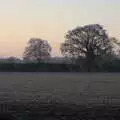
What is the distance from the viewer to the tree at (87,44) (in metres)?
118

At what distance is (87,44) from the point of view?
119 m

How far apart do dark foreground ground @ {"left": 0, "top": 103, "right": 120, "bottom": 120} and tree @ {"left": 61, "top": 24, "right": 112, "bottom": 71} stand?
96.5m

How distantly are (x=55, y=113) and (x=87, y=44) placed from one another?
100 m

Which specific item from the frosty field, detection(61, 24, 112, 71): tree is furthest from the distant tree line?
the frosty field

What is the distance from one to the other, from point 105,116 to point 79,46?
102 m

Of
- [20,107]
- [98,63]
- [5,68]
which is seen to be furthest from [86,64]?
[20,107]

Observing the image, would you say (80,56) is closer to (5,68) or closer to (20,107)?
(5,68)

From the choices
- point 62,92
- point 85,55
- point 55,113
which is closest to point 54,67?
point 85,55

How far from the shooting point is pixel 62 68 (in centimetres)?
11531

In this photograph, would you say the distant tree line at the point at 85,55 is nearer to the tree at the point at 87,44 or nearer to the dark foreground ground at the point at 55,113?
the tree at the point at 87,44

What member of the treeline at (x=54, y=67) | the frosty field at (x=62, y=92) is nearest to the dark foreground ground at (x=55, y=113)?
the frosty field at (x=62, y=92)

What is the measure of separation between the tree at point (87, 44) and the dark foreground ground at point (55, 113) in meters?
96.5

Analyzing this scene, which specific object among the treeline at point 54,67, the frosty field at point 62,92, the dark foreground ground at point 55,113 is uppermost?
the treeline at point 54,67

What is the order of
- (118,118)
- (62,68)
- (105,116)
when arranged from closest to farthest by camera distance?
(118,118) → (105,116) → (62,68)
